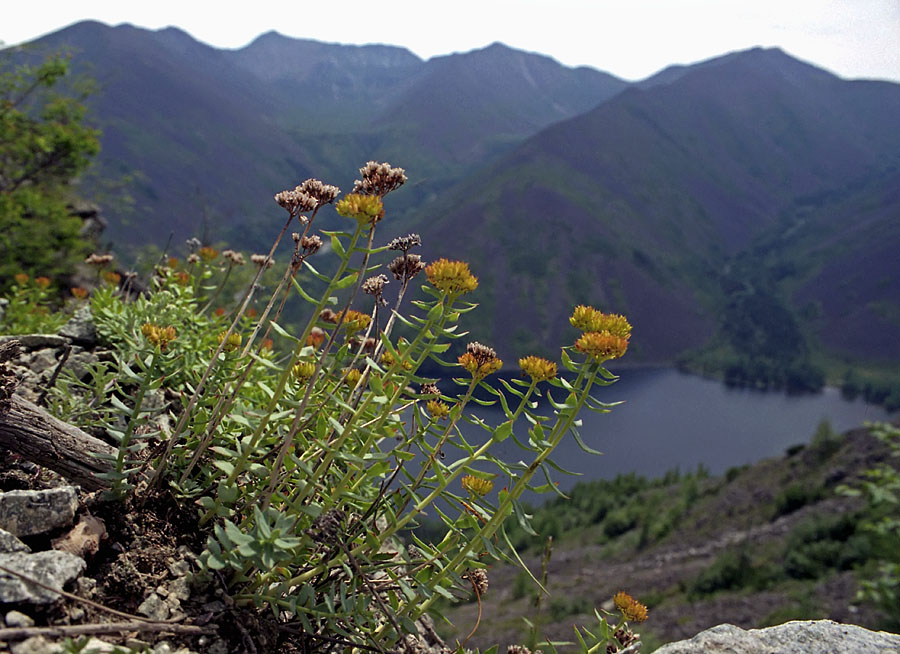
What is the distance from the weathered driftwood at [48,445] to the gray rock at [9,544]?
368 millimetres

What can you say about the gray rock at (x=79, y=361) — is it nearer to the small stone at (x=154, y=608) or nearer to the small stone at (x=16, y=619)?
the small stone at (x=154, y=608)

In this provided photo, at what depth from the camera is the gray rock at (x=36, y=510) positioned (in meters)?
1.97

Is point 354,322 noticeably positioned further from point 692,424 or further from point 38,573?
point 692,424

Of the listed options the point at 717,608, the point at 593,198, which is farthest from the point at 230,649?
the point at 593,198

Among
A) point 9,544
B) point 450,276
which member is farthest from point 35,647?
point 450,276

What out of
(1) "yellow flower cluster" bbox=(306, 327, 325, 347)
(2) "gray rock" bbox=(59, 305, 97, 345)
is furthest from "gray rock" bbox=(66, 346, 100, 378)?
(1) "yellow flower cluster" bbox=(306, 327, 325, 347)

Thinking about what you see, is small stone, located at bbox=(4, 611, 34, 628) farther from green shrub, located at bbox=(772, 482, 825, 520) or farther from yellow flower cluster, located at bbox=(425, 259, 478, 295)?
green shrub, located at bbox=(772, 482, 825, 520)

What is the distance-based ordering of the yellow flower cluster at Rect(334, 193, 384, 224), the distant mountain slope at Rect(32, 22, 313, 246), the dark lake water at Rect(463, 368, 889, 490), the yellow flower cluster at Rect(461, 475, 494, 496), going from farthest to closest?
the distant mountain slope at Rect(32, 22, 313, 246)
the dark lake water at Rect(463, 368, 889, 490)
the yellow flower cluster at Rect(461, 475, 494, 496)
the yellow flower cluster at Rect(334, 193, 384, 224)

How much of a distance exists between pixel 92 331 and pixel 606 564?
42.1 metres

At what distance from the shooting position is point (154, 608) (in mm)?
1969

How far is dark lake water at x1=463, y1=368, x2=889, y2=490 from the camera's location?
72.7 meters

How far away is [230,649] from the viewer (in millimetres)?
1998

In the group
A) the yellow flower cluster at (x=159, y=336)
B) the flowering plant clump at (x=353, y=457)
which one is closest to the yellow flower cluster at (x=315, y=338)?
the flowering plant clump at (x=353, y=457)

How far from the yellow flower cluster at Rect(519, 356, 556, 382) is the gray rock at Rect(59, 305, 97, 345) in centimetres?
283
